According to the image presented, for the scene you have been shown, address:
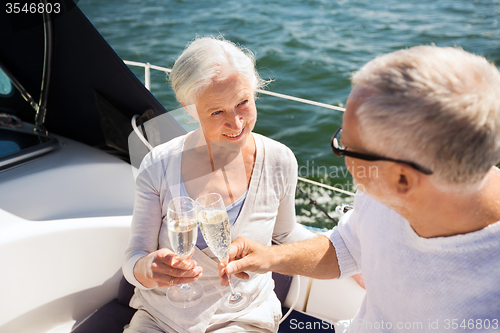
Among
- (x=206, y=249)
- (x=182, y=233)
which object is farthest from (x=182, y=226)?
(x=206, y=249)

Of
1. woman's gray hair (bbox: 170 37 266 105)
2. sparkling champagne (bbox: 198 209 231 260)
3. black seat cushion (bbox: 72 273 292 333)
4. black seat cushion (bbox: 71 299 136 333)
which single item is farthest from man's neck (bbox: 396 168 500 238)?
black seat cushion (bbox: 71 299 136 333)

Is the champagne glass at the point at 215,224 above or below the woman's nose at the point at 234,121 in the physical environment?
below

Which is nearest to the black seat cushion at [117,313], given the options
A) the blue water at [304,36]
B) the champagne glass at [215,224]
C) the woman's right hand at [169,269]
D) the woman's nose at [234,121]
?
the woman's right hand at [169,269]

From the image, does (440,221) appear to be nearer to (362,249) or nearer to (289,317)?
(362,249)

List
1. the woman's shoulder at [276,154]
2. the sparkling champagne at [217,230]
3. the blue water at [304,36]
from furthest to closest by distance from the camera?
1. the blue water at [304,36]
2. the woman's shoulder at [276,154]
3. the sparkling champagne at [217,230]

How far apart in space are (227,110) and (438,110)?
78cm

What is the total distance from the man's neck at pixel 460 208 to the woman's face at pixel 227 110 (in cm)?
69

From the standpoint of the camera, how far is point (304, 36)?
750 centimetres

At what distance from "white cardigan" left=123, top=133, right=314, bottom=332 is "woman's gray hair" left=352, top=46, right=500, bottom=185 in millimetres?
681

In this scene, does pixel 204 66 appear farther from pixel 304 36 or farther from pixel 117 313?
pixel 304 36

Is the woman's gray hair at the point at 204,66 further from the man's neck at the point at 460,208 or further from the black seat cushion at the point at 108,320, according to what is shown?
the black seat cushion at the point at 108,320

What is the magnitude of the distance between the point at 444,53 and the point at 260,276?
0.99 metres

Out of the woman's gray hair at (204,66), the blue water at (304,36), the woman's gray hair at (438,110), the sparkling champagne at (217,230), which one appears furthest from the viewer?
the blue water at (304,36)

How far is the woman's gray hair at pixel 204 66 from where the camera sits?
4.42 ft
